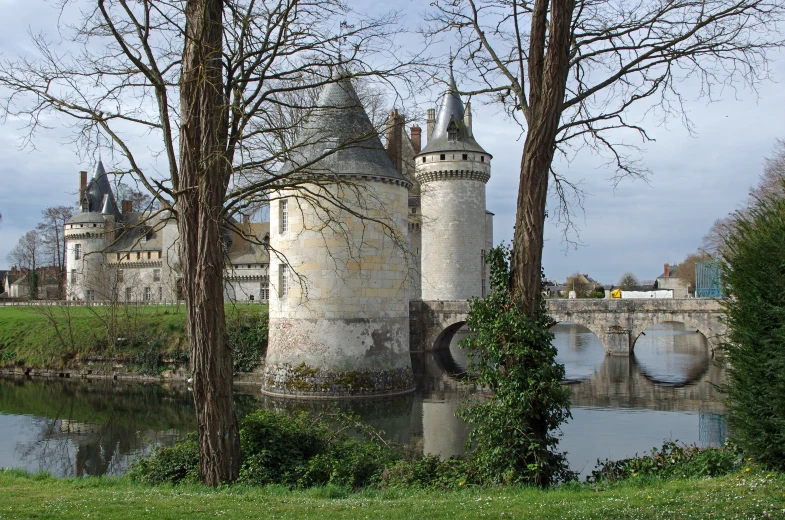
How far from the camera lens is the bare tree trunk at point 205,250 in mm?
6121

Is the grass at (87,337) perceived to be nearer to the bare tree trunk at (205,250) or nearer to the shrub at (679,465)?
the bare tree trunk at (205,250)

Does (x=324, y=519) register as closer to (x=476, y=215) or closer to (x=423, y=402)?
(x=423, y=402)

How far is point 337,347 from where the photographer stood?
15.6m

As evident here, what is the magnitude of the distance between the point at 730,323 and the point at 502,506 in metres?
2.74

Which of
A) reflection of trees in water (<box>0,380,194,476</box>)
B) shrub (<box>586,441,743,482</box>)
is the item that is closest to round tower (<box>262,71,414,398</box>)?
reflection of trees in water (<box>0,380,194,476</box>)

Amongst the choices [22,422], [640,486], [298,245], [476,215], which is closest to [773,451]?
[640,486]

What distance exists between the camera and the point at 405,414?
46.9ft

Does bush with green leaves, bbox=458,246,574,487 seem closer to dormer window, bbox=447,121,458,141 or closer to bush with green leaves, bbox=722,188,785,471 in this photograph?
bush with green leaves, bbox=722,188,785,471

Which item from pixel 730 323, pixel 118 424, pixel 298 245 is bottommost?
pixel 118 424

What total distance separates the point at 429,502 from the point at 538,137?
3219mm

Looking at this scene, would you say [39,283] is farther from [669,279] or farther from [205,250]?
[669,279]

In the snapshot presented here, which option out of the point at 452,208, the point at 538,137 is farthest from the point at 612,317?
the point at 538,137

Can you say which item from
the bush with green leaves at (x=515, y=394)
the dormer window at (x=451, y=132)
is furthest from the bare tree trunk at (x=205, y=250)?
the dormer window at (x=451, y=132)

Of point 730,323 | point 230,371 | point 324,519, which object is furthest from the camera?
point 230,371
